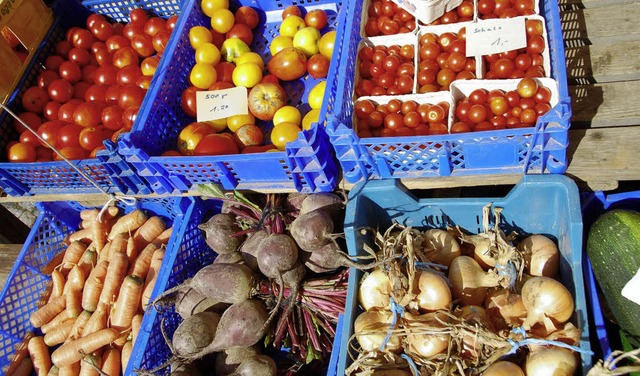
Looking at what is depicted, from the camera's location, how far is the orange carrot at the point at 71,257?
2.79 meters

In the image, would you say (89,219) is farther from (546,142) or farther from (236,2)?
(546,142)

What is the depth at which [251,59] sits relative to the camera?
2701 mm

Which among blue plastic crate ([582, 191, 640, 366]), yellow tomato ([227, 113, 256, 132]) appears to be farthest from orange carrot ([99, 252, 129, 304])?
blue plastic crate ([582, 191, 640, 366])

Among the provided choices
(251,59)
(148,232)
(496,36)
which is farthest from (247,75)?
(496,36)

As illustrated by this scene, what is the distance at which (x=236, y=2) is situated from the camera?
3.01 m

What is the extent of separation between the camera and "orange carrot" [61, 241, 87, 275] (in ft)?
9.17

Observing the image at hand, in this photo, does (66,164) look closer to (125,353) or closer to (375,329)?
(125,353)

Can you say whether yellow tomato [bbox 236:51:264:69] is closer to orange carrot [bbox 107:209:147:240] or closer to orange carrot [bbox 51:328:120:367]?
orange carrot [bbox 107:209:147:240]

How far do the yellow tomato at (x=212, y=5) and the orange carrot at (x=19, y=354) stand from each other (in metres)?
2.09

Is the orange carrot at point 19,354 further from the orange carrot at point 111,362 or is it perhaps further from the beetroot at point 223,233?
the beetroot at point 223,233

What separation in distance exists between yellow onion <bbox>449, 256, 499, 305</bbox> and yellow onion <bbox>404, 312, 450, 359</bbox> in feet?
0.63

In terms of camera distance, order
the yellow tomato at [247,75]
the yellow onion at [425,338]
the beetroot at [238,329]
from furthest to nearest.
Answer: the yellow tomato at [247,75] → the beetroot at [238,329] → the yellow onion at [425,338]

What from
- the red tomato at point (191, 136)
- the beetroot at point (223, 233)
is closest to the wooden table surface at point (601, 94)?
the beetroot at point (223, 233)

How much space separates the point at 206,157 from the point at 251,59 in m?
0.89
